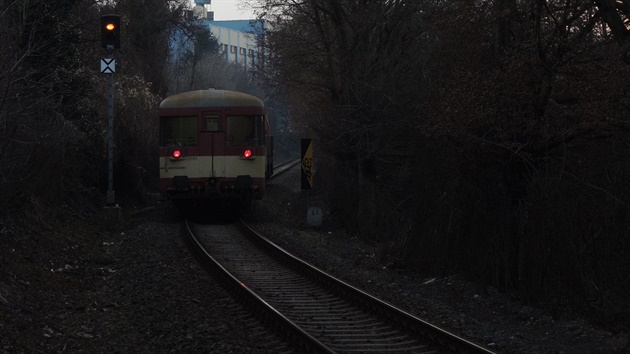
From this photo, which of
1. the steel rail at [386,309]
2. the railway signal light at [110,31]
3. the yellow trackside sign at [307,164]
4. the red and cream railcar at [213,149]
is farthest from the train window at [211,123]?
the steel rail at [386,309]

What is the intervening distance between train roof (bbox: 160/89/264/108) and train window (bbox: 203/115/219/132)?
1.00 feet

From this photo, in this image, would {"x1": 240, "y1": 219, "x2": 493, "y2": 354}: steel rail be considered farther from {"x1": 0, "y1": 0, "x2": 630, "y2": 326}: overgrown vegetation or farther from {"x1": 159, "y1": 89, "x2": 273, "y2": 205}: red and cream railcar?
{"x1": 159, "y1": 89, "x2": 273, "y2": 205}: red and cream railcar

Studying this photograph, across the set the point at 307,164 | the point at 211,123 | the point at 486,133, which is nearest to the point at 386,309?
the point at 486,133

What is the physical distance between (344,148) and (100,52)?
973cm

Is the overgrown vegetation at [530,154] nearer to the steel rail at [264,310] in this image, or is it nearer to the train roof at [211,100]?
the steel rail at [264,310]

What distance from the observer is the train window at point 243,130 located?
21.8m

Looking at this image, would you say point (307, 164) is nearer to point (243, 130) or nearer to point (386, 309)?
point (243, 130)

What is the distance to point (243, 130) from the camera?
21891 millimetres

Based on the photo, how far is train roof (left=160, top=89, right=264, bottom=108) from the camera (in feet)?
72.0

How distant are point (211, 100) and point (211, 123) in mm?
610

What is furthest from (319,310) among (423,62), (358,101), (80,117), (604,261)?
(80,117)

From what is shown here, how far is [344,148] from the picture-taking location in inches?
950

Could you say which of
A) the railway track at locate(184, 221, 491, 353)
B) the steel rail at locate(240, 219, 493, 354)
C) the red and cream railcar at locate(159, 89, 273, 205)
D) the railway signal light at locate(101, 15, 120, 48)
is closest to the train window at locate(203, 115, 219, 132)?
the red and cream railcar at locate(159, 89, 273, 205)

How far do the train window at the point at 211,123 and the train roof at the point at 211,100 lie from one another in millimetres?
305
